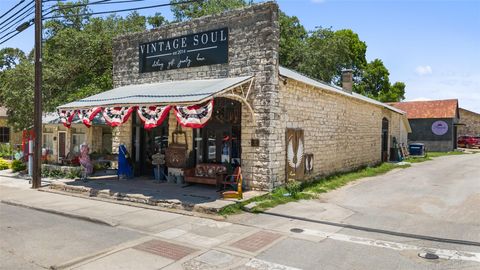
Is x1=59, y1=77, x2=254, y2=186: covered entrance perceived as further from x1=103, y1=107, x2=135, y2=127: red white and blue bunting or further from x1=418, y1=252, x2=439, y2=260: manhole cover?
x1=418, y1=252, x2=439, y2=260: manhole cover

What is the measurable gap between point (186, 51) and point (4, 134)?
76.2ft

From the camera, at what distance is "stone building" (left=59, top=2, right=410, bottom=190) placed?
37.9ft

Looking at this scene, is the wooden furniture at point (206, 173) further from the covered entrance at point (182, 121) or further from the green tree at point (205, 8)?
the green tree at point (205, 8)

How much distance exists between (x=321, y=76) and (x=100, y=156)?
20.9 m

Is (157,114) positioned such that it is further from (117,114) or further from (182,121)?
(117,114)

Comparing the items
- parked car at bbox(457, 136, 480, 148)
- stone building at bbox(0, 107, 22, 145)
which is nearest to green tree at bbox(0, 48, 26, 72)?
stone building at bbox(0, 107, 22, 145)

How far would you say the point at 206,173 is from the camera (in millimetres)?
12445

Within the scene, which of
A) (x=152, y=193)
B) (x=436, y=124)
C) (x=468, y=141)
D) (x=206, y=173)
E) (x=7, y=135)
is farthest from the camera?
(x=468, y=141)

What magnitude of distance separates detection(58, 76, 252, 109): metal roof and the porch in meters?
2.75

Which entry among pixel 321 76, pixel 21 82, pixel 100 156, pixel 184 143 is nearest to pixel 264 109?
pixel 184 143

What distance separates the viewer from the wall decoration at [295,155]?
1246cm

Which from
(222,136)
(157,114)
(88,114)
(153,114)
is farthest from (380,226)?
(88,114)

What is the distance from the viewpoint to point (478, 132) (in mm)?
42688

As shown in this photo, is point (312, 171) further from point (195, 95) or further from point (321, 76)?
point (321, 76)
